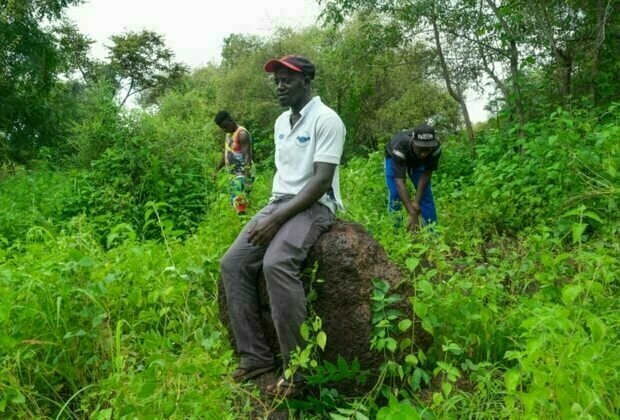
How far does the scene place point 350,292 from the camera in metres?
3.31

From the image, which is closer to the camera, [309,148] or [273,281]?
[273,281]

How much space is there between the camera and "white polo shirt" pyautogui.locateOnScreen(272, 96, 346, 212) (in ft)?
11.3

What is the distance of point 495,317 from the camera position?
3.66 meters

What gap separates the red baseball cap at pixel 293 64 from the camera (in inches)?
143

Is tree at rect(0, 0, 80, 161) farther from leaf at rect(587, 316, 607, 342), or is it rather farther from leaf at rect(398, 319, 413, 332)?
leaf at rect(587, 316, 607, 342)


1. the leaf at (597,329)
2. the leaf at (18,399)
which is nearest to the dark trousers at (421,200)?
the leaf at (597,329)

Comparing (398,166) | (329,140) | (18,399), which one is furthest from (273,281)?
(398,166)

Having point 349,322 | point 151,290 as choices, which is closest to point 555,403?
point 349,322

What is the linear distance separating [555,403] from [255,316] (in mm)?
1597

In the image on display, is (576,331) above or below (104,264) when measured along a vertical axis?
below

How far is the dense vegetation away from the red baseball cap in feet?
3.85

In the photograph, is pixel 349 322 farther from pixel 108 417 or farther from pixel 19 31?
pixel 19 31

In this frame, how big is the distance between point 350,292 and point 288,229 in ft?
1.49

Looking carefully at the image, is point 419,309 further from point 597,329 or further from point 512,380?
point 597,329
